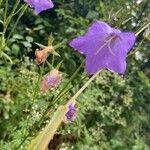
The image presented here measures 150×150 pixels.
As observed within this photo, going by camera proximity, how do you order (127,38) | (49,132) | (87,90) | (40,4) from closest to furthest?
(49,132), (127,38), (40,4), (87,90)

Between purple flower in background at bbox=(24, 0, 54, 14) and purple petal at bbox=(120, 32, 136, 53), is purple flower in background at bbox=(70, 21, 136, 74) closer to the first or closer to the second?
purple petal at bbox=(120, 32, 136, 53)

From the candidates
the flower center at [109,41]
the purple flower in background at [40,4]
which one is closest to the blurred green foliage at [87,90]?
the purple flower in background at [40,4]

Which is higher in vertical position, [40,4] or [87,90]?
[40,4]

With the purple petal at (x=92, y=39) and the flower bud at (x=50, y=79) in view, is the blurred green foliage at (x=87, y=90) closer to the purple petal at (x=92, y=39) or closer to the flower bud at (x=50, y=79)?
the flower bud at (x=50, y=79)

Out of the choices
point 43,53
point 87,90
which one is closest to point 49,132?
point 43,53

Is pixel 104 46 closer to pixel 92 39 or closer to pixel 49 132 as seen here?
pixel 92 39

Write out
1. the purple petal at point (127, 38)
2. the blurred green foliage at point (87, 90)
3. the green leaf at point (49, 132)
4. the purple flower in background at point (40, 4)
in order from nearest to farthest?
the green leaf at point (49, 132)
the purple petal at point (127, 38)
the purple flower in background at point (40, 4)
the blurred green foliage at point (87, 90)

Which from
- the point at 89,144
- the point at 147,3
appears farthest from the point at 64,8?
the point at 89,144
